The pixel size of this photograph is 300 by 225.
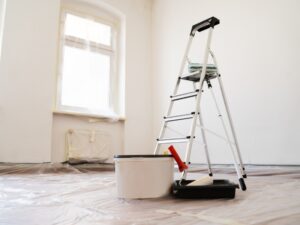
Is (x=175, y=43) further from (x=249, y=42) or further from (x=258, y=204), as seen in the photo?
(x=258, y=204)

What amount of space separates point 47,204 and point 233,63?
8.18ft

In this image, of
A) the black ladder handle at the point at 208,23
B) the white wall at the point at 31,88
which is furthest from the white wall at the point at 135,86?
the black ladder handle at the point at 208,23

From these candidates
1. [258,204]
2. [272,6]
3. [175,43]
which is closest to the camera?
[258,204]

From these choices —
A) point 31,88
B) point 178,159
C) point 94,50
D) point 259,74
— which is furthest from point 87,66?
point 178,159

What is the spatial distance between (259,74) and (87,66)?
2.21 m

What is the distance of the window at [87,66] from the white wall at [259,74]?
120 cm

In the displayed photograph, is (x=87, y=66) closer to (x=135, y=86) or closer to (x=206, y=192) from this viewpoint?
(x=135, y=86)

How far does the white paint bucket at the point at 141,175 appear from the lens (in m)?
1.10

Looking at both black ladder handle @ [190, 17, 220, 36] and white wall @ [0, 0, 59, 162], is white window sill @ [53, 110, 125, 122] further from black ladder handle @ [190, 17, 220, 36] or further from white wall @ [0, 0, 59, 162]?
black ladder handle @ [190, 17, 220, 36]

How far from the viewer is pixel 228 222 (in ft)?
2.43

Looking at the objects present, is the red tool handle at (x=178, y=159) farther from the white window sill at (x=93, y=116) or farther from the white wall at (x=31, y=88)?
the white window sill at (x=93, y=116)

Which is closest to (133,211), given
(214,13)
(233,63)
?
(233,63)

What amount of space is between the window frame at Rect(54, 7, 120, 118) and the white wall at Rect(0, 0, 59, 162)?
213mm

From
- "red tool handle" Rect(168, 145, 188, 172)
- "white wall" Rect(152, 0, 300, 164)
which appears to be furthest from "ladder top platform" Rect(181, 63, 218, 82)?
"white wall" Rect(152, 0, 300, 164)
